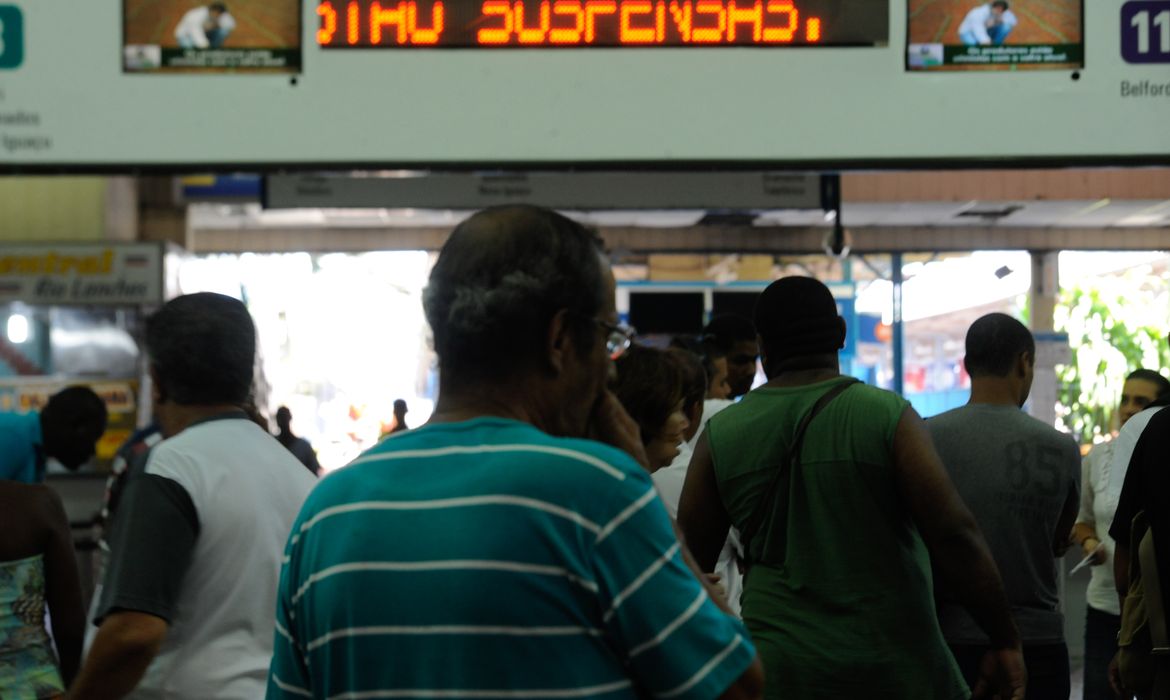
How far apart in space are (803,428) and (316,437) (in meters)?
18.3

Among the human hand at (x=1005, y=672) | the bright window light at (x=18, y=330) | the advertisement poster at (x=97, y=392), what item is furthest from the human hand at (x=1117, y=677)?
the bright window light at (x=18, y=330)

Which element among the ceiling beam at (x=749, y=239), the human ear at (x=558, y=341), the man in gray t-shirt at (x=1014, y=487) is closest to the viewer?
the human ear at (x=558, y=341)

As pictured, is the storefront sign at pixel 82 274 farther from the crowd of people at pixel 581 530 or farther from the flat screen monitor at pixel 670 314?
the crowd of people at pixel 581 530

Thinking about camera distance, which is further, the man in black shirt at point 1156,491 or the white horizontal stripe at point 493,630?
the man in black shirt at point 1156,491

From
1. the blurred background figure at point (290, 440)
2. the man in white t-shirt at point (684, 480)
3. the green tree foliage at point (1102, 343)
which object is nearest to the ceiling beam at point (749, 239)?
the green tree foliage at point (1102, 343)

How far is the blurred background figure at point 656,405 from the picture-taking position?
3480 millimetres

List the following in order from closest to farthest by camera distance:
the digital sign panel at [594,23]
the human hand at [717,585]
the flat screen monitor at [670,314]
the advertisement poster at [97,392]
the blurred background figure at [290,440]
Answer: the human hand at [717,585] < the digital sign panel at [594,23] < the flat screen monitor at [670,314] < the blurred background figure at [290,440] < the advertisement poster at [97,392]

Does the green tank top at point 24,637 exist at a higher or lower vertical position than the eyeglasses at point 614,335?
lower

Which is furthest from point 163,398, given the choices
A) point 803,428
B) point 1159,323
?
point 1159,323

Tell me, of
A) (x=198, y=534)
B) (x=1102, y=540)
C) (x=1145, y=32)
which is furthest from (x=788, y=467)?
(x=1102, y=540)

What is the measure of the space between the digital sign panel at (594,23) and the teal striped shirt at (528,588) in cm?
359

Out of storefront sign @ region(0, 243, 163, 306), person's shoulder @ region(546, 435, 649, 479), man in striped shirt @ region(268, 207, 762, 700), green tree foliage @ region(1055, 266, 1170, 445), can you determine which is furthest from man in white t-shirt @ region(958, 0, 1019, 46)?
green tree foliage @ region(1055, 266, 1170, 445)

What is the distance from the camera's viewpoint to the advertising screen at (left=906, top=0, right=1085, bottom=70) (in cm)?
491

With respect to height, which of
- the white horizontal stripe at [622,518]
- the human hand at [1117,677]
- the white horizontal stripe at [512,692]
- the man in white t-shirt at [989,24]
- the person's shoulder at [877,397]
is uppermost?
the man in white t-shirt at [989,24]
